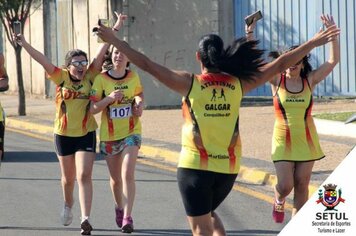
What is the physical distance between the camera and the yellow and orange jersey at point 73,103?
10094mm

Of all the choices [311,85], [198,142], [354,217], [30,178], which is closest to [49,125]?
[30,178]

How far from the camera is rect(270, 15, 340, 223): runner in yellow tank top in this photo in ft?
30.5

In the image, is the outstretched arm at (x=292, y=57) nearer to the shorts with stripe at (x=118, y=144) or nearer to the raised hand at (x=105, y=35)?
the raised hand at (x=105, y=35)

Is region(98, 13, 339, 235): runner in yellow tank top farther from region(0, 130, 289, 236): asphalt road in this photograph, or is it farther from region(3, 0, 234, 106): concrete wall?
region(3, 0, 234, 106): concrete wall

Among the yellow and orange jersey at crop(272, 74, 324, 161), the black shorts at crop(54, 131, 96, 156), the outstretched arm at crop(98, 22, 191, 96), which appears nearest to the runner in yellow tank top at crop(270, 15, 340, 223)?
the yellow and orange jersey at crop(272, 74, 324, 161)

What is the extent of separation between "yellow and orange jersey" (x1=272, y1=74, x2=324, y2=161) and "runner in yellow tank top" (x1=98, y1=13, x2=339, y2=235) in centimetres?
226

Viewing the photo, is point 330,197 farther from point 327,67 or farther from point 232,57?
point 327,67

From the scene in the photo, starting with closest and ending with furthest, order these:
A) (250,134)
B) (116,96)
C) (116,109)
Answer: (116,96) < (116,109) < (250,134)

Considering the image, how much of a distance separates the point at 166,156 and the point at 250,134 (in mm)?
2355

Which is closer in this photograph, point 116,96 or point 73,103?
point 116,96

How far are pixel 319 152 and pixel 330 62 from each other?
0.82 m

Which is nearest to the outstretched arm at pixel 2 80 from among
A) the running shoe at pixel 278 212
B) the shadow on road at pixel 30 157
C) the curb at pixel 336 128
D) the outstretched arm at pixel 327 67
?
the running shoe at pixel 278 212

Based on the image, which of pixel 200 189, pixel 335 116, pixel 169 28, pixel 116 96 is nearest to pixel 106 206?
pixel 116 96

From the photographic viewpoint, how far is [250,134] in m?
18.1
